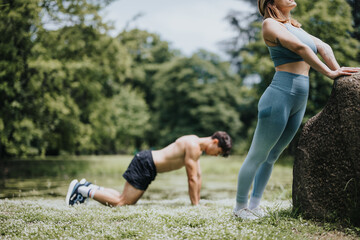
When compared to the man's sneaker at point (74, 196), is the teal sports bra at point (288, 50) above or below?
above

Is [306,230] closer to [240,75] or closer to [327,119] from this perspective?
[327,119]

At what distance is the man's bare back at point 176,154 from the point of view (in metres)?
5.45

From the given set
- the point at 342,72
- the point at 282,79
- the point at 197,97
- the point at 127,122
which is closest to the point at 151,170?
the point at 282,79

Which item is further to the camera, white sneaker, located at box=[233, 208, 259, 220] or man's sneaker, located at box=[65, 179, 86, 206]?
man's sneaker, located at box=[65, 179, 86, 206]

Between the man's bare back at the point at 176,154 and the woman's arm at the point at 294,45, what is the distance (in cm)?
254

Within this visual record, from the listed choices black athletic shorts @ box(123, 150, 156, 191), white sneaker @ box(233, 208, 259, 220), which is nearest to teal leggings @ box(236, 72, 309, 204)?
white sneaker @ box(233, 208, 259, 220)

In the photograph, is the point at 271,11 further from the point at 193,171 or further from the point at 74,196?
the point at 74,196

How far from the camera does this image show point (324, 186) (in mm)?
3354

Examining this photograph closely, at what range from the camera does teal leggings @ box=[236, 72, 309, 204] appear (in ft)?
10.9

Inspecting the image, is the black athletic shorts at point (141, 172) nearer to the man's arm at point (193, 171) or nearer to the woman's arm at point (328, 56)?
the man's arm at point (193, 171)

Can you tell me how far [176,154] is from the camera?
217 inches

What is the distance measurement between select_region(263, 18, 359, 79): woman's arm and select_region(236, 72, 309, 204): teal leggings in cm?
24

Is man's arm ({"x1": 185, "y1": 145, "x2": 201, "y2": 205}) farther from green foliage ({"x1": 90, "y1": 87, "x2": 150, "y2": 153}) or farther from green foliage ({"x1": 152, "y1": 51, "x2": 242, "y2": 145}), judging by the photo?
green foliage ({"x1": 152, "y1": 51, "x2": 242, "y2": 145})

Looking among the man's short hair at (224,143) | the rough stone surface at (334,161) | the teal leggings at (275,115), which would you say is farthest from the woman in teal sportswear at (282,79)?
the man's short hair at (224,143)
